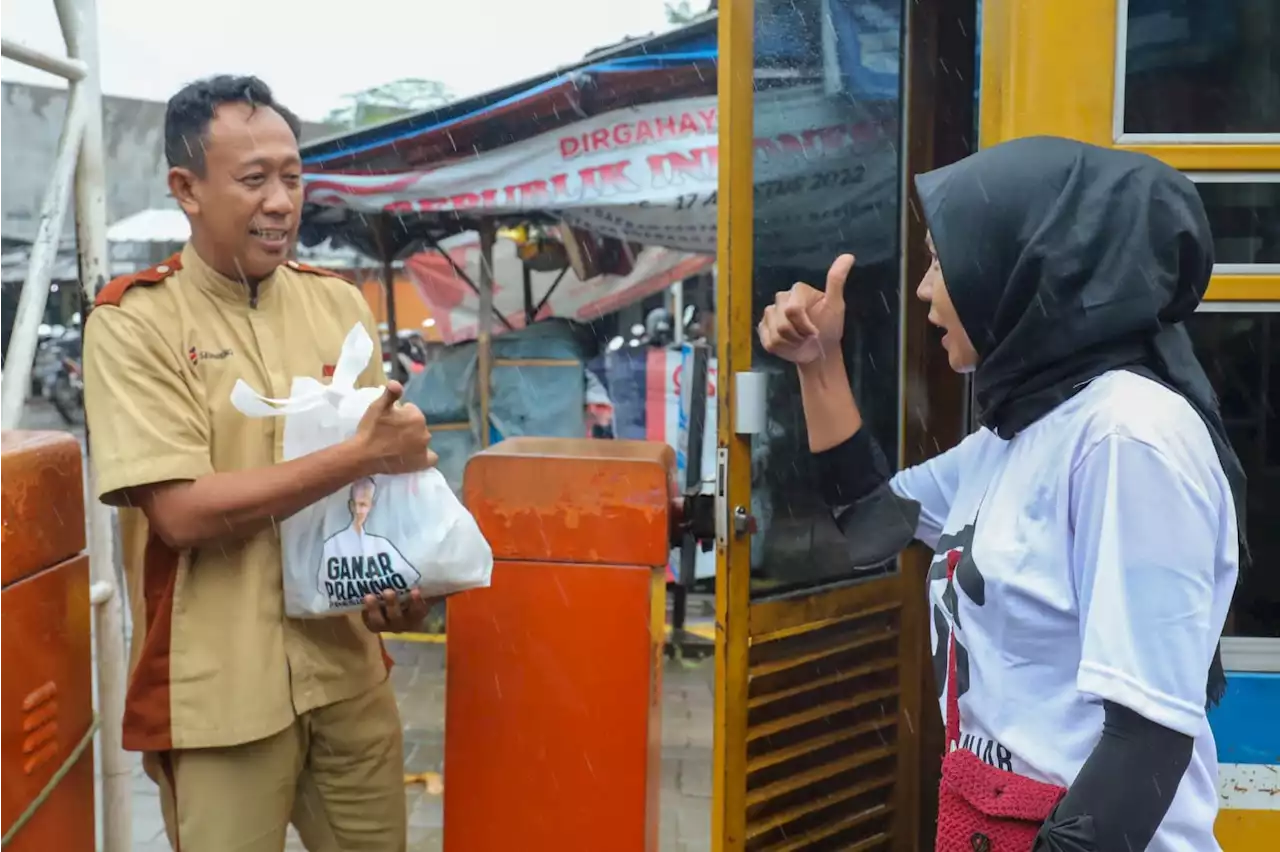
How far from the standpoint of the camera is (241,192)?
1.97 metres

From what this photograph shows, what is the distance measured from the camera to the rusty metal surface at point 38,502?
1500 mm

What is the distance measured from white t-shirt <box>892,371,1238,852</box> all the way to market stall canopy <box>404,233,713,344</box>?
6.64 meters

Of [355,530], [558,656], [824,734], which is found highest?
[355,530]

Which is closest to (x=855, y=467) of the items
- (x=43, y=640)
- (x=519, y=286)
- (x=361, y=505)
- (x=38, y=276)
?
(x=361, y=505)

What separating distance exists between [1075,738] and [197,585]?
152 centimetres

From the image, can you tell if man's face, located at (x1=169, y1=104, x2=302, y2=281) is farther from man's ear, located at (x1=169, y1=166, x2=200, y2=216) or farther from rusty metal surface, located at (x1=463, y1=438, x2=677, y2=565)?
rusty metal surface, located at (x1=463, y1=438, x2=677, y2=565)

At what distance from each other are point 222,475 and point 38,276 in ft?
2.95

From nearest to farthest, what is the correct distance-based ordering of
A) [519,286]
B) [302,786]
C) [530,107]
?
[302,786] → [530,107] → [519,286]

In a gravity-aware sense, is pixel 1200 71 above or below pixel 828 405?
above

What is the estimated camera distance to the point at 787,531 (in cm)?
269

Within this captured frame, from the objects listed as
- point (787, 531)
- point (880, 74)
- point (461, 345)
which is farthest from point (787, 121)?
point (461, 345)

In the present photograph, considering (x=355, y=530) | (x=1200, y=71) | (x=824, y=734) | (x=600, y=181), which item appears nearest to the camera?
(x=355, y=530)

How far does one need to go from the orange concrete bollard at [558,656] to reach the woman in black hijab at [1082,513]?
3.14 ft

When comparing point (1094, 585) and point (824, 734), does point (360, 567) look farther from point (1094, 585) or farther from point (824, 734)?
point (824, 734)
